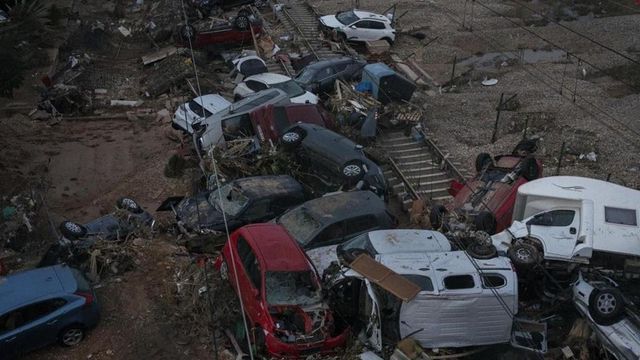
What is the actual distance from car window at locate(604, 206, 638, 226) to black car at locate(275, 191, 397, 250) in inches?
156

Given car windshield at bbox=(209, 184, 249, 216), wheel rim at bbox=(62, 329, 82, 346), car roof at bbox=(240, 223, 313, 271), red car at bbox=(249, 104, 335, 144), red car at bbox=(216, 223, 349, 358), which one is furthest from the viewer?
red car at bbox=(249, 104, 335, 144)

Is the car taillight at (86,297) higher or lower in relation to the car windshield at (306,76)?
higher

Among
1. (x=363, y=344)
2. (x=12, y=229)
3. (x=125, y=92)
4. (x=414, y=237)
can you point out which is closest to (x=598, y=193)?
(x=414, y=237)

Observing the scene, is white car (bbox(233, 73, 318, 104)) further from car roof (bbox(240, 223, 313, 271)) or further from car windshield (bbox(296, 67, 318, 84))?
car roof (bbox(240, 223, 313, 271))

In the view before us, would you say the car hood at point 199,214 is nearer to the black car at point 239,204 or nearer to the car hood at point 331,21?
the black car at point 239,204

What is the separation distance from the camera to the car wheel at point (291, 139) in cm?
1580

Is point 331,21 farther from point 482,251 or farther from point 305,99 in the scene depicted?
point 482,251

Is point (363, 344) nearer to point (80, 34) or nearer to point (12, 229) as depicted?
point (12, 229)

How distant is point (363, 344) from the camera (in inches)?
400

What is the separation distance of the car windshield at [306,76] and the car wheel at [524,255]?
411 inches

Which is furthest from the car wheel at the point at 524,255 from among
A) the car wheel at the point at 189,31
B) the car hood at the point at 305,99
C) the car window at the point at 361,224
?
the car wheel at the point at 189,31

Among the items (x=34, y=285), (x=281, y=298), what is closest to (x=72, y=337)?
(x=34, y=285)

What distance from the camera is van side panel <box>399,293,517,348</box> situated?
9945 mm

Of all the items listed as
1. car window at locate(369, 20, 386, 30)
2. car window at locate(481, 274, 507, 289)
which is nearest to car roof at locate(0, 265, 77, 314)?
car window at locate(481, 274, 507, 289)
